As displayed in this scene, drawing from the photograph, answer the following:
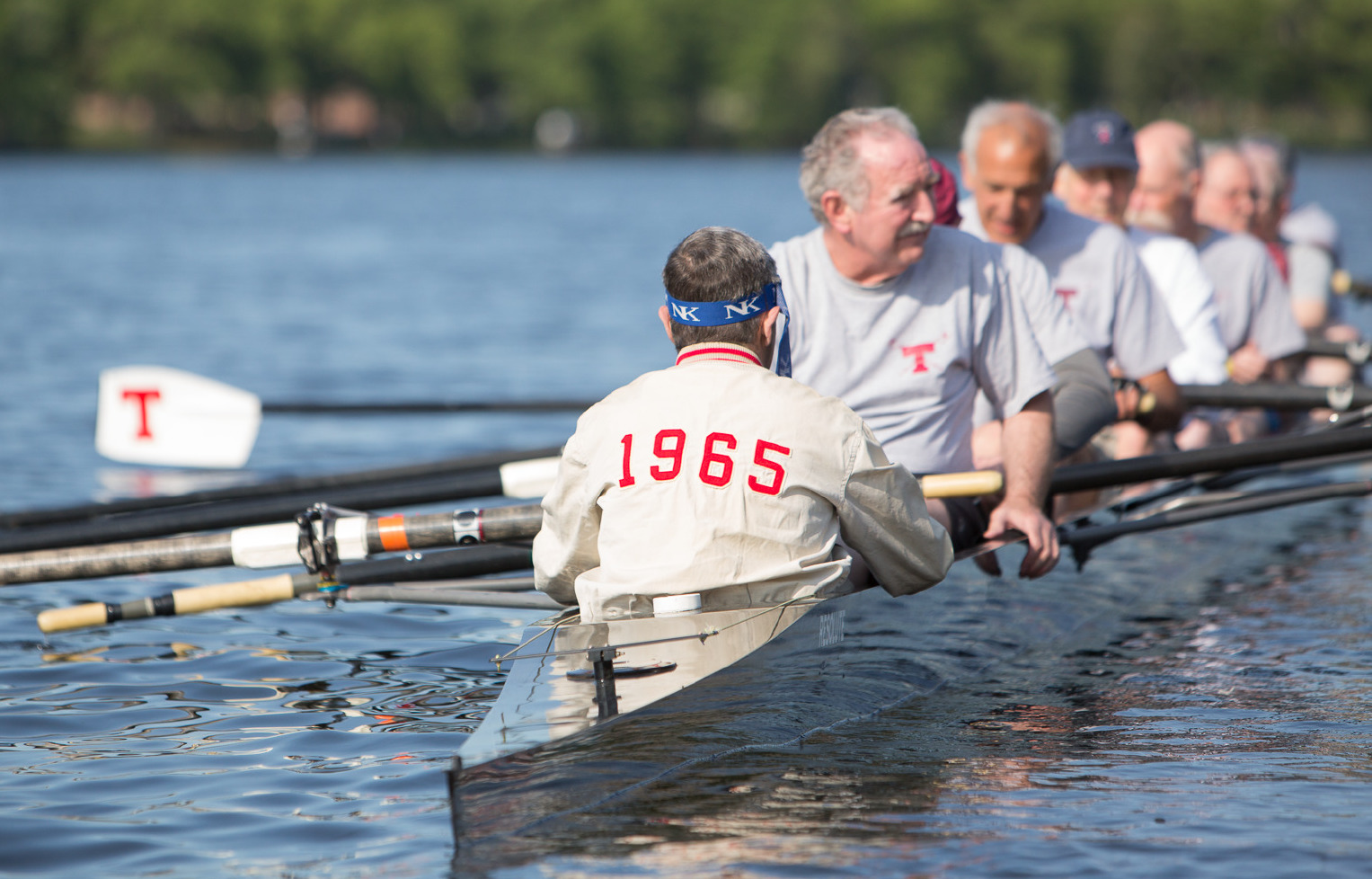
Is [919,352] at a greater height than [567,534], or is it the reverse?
[919,352]

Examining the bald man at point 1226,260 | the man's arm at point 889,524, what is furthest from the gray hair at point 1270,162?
the man's arm at point 889,524

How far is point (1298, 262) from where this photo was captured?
10.7 metres

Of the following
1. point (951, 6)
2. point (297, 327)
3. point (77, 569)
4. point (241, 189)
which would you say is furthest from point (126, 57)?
point (77, 569)

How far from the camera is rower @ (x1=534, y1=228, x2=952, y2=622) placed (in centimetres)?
385

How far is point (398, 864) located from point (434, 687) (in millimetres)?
1760

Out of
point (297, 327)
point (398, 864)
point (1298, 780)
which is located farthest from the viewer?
point (297, 327)

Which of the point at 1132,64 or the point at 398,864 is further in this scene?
the point at 1132,64

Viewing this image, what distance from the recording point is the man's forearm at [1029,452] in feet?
17.1

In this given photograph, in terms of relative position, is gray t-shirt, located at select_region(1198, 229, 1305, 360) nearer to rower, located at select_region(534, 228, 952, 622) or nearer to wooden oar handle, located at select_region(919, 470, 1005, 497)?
wooden oar handle, located at select_region(919, 470, 1005, 497)

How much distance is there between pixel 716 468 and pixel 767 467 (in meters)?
0.12

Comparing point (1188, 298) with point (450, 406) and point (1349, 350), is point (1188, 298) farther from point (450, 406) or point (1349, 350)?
point (450, 406)

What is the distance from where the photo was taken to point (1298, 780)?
4.52m

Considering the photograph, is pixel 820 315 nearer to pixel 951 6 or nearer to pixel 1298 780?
pixel 1298 780

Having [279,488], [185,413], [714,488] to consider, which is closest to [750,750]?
[714,488]
